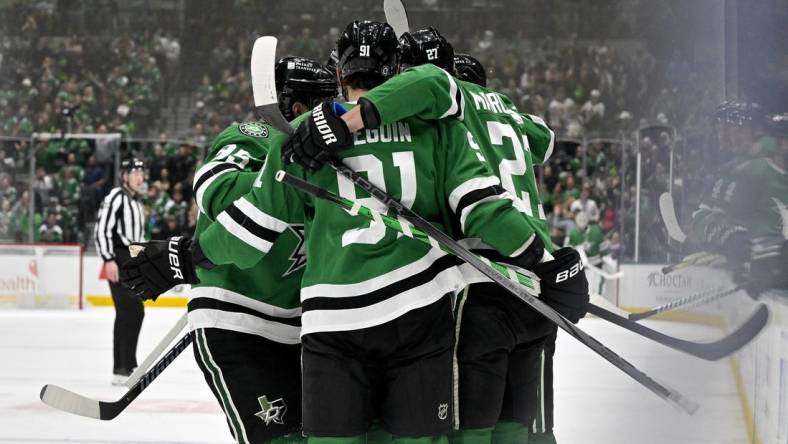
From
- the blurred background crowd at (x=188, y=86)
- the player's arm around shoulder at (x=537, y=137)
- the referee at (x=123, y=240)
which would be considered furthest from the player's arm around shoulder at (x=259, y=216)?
the blurred background crowd at (x=188, y=86)

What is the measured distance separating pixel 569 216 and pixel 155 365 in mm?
8284

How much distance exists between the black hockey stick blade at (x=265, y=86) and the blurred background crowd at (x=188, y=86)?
7236 millimetres

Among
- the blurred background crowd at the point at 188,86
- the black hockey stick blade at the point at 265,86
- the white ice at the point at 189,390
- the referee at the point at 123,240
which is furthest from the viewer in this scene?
the blurred background crowd at the point at 188,86

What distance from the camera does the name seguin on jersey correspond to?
78.2 inches

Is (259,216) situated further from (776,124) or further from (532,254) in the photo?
(776,124)

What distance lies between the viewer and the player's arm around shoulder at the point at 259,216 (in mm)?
2078

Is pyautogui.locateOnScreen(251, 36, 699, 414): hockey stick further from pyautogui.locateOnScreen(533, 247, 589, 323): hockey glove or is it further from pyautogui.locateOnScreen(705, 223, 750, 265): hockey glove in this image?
pyautogui.locateOnScreen(705, 223, 750, 265): hockey glove

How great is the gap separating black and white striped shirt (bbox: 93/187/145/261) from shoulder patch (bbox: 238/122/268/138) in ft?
12.5

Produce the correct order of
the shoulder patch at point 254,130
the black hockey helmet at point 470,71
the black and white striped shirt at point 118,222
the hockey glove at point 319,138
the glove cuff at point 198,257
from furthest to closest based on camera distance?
the black and white striped shirt at point 118,222 → the black hockey helmet at point 470,71 → the shoulder patch at point 254,130 → the glove cuff at point 198,257 → the hockey glove at point 319,138

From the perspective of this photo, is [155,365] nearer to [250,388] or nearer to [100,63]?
[250,388]

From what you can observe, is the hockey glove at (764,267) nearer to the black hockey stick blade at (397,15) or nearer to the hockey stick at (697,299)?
the hockey stick at (697,299)

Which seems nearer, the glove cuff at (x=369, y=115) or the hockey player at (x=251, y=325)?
the glove cuff at (x=369, y=115)

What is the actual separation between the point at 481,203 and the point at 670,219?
426 millimetres

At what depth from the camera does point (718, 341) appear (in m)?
1.54
